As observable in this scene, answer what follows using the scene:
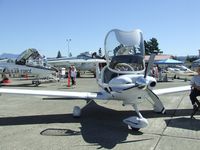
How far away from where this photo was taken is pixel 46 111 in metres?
10.9

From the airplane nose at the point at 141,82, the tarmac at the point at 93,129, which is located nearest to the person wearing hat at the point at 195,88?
the tarmac at the point at 93,129

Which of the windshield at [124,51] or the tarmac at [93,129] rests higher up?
the windshield at [124,51]

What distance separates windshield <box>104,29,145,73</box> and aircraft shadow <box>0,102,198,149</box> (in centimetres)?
161

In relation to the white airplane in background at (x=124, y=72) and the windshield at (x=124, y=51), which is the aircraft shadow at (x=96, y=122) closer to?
the white airplane in background at (x=124, y=72)

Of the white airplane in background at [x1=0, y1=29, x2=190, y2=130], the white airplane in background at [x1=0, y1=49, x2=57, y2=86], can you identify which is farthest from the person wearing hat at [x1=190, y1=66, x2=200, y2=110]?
the white airplane in background at [x1=0, y1=49, x2=57, y2=86]

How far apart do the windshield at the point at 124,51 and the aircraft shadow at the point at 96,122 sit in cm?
161

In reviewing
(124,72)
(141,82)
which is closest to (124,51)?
(124,72)

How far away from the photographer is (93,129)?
799cm

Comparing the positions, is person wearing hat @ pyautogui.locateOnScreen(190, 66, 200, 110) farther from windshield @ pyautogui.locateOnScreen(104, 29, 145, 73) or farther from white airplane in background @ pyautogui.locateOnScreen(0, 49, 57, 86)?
white airplane in background @ pyautogui.locateOnScreen(0, 49, 57, 86)

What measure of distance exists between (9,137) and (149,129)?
11.5 ft

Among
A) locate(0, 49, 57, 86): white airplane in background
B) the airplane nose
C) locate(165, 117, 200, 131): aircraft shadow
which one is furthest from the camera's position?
locate(0, 49, 57, 86): white airplane in background

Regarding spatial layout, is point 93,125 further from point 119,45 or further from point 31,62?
point 31,62

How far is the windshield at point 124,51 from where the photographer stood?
30.0 feet

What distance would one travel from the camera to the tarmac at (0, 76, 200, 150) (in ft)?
21.3
